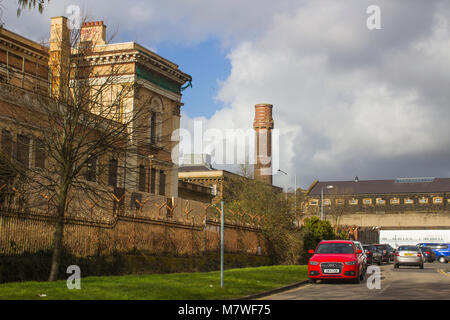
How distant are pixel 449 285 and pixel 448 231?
2779 inches

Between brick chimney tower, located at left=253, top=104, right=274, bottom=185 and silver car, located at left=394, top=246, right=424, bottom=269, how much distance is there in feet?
115

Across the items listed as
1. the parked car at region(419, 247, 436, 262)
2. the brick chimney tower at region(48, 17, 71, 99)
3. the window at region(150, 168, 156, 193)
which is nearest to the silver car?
the window at region(150, 168, 156, 193)

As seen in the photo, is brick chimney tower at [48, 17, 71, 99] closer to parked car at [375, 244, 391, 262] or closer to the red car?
the red car

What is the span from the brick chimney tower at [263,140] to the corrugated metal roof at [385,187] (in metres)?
32.4

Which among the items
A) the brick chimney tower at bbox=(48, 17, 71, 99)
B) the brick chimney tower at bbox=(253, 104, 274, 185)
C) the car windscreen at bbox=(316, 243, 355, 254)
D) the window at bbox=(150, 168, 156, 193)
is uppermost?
the brick chimney tower at bbox=(253, 104, 274, 185)

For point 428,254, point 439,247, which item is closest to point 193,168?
point 439,247

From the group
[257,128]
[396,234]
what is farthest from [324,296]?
[396,234]

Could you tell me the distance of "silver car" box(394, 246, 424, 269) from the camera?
3692cm

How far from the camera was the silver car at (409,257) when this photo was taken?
121 ft

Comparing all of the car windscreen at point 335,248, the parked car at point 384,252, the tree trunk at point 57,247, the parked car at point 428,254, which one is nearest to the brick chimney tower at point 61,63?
the tree trunk at point 57,247

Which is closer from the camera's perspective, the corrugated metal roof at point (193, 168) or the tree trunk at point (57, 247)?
the tree trunk at point (57, 247)

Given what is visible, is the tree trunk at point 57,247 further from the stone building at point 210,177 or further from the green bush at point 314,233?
the stone building at point 210,177

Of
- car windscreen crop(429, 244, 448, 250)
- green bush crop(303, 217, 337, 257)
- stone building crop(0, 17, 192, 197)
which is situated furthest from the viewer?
car windscreen crop(429, 244, 448, 250)

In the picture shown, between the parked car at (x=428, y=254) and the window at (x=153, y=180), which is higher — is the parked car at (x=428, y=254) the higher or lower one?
the lower one
